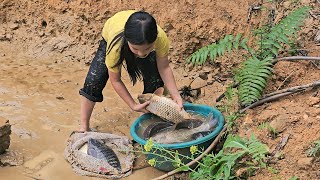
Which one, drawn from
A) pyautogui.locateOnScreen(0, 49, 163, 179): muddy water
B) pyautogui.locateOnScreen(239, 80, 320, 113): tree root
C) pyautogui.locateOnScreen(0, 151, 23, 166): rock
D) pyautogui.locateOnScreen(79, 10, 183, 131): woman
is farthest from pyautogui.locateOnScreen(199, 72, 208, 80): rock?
pyautogui.locateOnScreen(0, 151, 23, 166): rock

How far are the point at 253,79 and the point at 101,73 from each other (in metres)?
1.31

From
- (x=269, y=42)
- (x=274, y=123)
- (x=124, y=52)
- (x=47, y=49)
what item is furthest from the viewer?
(x=47, y=49)

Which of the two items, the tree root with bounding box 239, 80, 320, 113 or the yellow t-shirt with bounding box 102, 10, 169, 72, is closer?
the tree root with bounding box 239, 80, 320, 113

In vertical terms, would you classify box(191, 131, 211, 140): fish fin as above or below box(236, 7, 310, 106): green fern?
below

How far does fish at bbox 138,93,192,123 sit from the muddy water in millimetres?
464

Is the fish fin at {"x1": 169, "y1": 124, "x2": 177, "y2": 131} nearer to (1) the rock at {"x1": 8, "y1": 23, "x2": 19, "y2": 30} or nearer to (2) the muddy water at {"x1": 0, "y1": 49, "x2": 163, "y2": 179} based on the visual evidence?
(2) the muddy water at {"x1": 0, "y1": 49, "x2": 163, "y2": 179}

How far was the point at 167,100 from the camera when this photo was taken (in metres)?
4.30

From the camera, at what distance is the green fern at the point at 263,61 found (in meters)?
4.16

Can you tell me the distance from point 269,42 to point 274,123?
2.85 ft

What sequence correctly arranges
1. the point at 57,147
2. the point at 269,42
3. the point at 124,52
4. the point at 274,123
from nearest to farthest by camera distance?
1. the point at 274,123
2. the point at 124,52
3. the point at 269,42
4. the point at 57,147

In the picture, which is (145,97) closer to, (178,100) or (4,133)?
(178,100)

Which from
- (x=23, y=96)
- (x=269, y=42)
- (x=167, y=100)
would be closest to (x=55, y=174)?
(x=167, y=100)

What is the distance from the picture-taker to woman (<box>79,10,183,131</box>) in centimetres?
379

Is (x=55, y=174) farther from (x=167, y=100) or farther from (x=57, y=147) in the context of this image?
(x=167, y=100)
